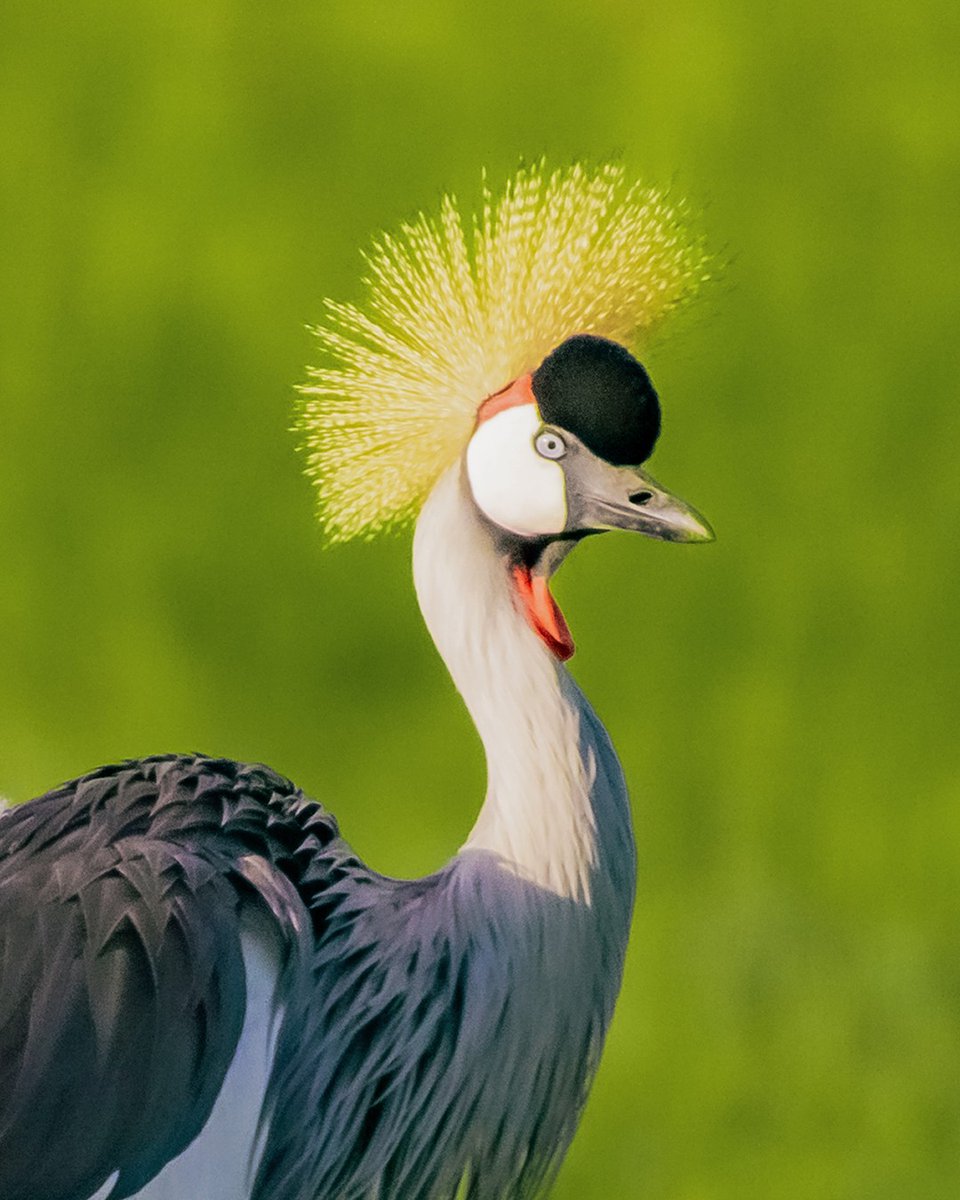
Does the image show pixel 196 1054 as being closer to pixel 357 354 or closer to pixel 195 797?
pixel 195 797

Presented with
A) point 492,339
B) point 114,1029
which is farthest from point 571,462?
point 114,1029

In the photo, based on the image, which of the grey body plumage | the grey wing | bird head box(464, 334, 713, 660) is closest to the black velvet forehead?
bird head box(464, 334, 713, 660)

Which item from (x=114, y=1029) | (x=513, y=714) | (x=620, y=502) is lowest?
(x=114, y=1029)

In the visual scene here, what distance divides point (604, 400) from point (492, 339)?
0.14 metres

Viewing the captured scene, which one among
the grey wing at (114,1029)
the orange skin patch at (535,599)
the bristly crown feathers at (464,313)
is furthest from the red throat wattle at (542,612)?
the grey wing at (114,1029)

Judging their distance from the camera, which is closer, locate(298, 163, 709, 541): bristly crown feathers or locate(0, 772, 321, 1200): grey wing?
locate(0, 772, 321, 1200): grey wing

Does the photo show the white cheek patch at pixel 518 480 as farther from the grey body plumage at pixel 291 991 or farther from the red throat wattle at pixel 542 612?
the grey body plumage at pixel 291 991

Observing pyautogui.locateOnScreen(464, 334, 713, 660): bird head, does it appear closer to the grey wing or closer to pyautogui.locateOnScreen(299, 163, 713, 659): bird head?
pyautogui.locateOnScreen(299, 163, 713, 659): bird head

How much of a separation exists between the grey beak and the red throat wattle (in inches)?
2.0

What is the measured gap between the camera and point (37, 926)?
1529mm

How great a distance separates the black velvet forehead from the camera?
157cm

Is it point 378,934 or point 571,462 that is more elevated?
point 571,462

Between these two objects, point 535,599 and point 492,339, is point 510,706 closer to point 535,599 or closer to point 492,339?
point 535,599

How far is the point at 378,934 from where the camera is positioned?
1.58 metres
